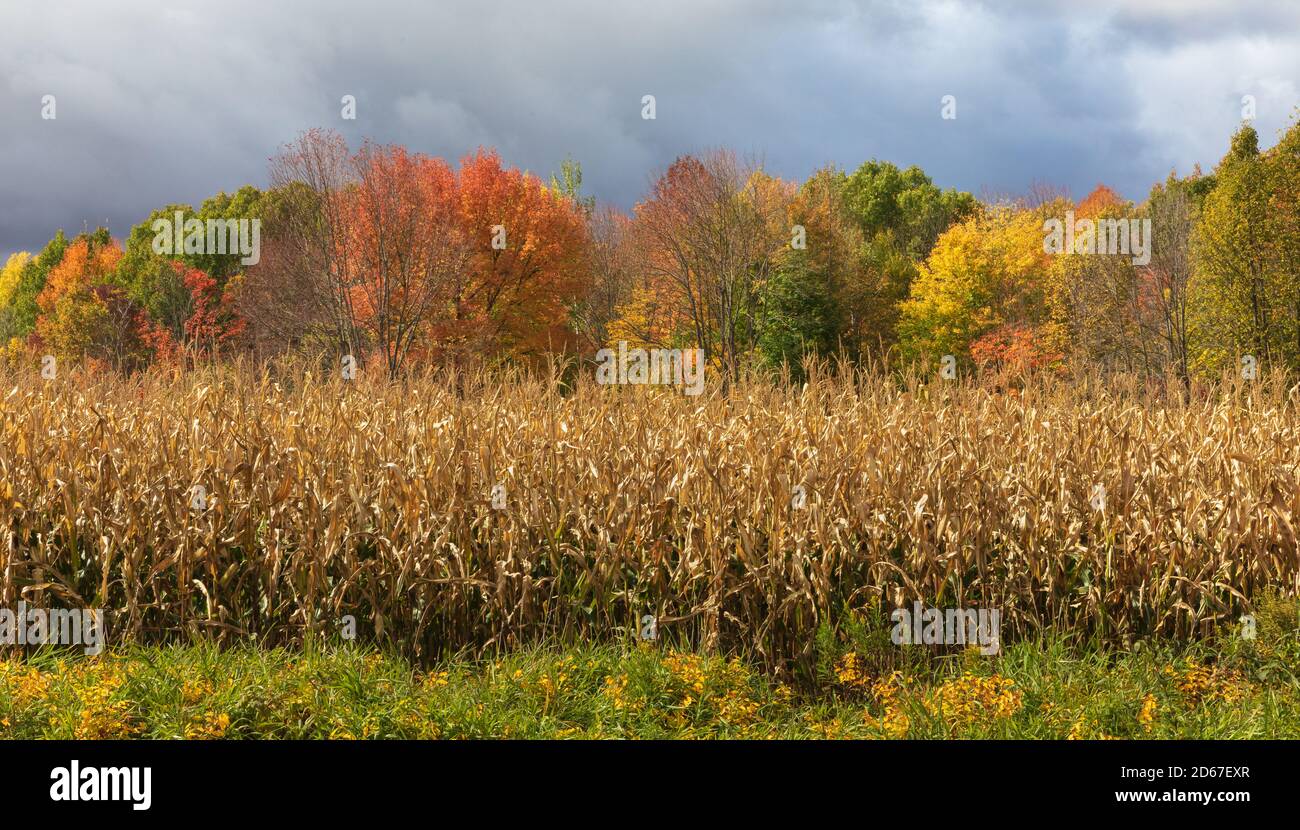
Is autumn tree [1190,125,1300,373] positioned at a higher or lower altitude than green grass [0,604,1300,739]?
higher

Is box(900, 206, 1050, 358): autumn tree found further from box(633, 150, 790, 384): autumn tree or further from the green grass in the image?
the green grass

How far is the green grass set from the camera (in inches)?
181

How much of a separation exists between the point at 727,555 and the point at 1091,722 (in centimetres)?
201

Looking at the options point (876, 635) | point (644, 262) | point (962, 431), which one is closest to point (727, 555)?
point (876, 635)

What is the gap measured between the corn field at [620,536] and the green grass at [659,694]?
0.27 meters

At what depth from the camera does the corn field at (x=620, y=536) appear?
552 centimetres

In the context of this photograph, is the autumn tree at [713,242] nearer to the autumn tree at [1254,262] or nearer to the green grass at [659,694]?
the autumn tree at [1254,262]

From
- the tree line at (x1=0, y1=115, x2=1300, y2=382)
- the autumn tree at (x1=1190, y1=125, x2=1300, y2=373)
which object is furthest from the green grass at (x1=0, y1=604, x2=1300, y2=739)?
the autumn tree at (x1=1190, y1=125, x2=1300, y2=373)

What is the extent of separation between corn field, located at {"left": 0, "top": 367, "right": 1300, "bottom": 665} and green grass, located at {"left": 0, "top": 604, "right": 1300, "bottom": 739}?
0.27 meters

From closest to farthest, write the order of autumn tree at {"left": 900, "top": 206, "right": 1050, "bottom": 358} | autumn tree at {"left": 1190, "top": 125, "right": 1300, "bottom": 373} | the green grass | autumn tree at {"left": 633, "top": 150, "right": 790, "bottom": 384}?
the green grass
autumn tree at {"left": 1190, "top": 125, "right": 1300, "bottom": 373}
autumn tree at {"left": 633, "top": 150, "right": 790, "bottom": 384}
autumn tree at {"left": 900, "top": 206, "right": 1050, "bottom": 358}

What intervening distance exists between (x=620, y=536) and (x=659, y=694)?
107 cm

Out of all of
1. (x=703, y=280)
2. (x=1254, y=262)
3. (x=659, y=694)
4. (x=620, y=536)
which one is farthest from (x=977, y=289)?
(x=659, y=694)

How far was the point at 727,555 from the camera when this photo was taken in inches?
219

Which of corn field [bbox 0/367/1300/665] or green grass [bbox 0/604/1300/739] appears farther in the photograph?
corn field [bbox 0/367/1300/665]
